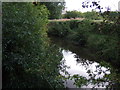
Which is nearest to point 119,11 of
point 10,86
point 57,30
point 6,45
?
point 6,45

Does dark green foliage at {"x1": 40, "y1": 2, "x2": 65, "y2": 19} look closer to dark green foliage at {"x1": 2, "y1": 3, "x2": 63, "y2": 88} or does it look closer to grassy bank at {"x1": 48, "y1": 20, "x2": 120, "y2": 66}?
grassy bank at {"x1": 48, "y1": 20, "x2": 120, "y2": 66}

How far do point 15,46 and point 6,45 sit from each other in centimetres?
18

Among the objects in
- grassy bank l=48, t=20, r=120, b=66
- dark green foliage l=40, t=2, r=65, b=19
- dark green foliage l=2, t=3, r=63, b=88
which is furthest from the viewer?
dark green foliage l=40, t=2, r=65, b=19

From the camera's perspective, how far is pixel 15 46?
2.80m

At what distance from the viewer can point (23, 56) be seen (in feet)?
8.97

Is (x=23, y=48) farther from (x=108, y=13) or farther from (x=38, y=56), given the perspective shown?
(x=108, y=13)

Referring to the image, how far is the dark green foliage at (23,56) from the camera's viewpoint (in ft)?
8.68

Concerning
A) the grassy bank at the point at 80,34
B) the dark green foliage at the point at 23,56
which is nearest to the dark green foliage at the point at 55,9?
the grassy bank at the point at 80,34

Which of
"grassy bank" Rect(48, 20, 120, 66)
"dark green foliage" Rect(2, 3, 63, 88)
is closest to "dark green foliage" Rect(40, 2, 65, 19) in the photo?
"grassy bank" Rect(48, 20, 120, 66)

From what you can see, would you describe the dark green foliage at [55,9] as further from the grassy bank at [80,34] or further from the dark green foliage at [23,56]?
the dark green foliage at [23,56]

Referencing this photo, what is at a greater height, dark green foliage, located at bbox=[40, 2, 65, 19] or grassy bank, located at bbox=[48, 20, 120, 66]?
dark green foliage, located at bbox=[40, 2, 65, 19]

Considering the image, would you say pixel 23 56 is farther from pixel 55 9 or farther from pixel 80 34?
pixel 55 9

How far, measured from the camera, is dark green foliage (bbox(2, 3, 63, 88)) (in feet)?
8.68

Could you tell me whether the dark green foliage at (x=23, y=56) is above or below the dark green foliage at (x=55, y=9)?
below
